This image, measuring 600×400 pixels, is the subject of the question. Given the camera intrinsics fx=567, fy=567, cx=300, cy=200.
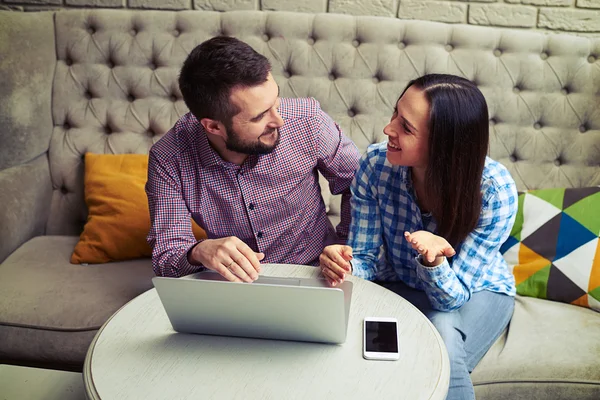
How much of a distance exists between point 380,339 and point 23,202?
4.18 ft

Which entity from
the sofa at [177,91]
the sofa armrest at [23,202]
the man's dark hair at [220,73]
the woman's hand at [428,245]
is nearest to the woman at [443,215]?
the woman's hand at [428,245]

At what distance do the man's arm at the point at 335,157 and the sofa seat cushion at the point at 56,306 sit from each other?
0.59 meters

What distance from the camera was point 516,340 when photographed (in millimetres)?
1321

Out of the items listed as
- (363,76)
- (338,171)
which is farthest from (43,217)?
(363,76)

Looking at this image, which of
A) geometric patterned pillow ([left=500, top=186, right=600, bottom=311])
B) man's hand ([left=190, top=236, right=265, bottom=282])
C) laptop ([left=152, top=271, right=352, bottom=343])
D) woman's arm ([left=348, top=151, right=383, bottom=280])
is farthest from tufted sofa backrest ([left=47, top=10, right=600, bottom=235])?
laptop ([left=152, top=271, right=352, bottom=343])

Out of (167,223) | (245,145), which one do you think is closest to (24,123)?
(167,223)

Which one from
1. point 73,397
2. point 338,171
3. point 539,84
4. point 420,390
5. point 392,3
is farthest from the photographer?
point 392,3

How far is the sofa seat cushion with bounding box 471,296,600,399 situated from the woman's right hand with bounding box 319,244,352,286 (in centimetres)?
41

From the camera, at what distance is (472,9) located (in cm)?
197

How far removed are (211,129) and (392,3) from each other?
39.2 inches

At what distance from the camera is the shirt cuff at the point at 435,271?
1.16 meters

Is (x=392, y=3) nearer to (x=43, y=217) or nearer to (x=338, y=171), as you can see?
(x=338, y=171)

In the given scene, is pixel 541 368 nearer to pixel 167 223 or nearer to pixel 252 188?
pixel 252 188

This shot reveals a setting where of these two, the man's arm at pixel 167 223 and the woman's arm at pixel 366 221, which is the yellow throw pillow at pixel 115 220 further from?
the woman's arm at pixel 366 221
